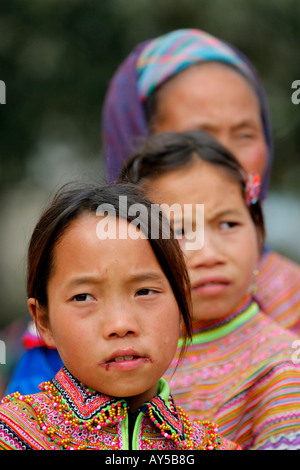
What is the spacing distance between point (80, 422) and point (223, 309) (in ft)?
3.09

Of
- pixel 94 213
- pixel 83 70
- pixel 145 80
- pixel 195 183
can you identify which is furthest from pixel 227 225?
pixel 83 70

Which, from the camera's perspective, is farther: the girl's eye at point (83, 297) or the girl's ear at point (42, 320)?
the girl's ear at point (42, 320)

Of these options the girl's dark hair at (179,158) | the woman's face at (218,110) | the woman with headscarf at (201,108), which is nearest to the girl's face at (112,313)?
the girl's dark hair at (179,158)

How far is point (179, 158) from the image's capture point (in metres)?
2.81

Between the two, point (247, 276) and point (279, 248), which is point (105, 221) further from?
point (279, 248)

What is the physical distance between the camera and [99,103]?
27.9ft

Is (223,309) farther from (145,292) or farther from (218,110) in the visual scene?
(218,110)

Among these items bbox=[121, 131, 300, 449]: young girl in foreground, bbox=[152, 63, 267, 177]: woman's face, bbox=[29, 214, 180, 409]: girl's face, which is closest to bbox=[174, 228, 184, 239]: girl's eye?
bbox=[121, 131, 300, 449]: young girl in foreground

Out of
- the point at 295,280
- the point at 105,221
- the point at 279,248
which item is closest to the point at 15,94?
the point at 279,248

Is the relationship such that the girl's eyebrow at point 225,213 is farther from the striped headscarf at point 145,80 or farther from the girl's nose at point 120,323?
the striped headscarf at point 145,80

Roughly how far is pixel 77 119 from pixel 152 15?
1404 mm

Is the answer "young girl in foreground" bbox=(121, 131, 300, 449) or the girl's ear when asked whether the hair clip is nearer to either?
"young girl in foreground" bbox=(121, 131, 300, 449)

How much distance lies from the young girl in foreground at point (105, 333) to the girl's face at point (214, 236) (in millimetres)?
604

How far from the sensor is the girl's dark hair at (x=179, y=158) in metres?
2.81
